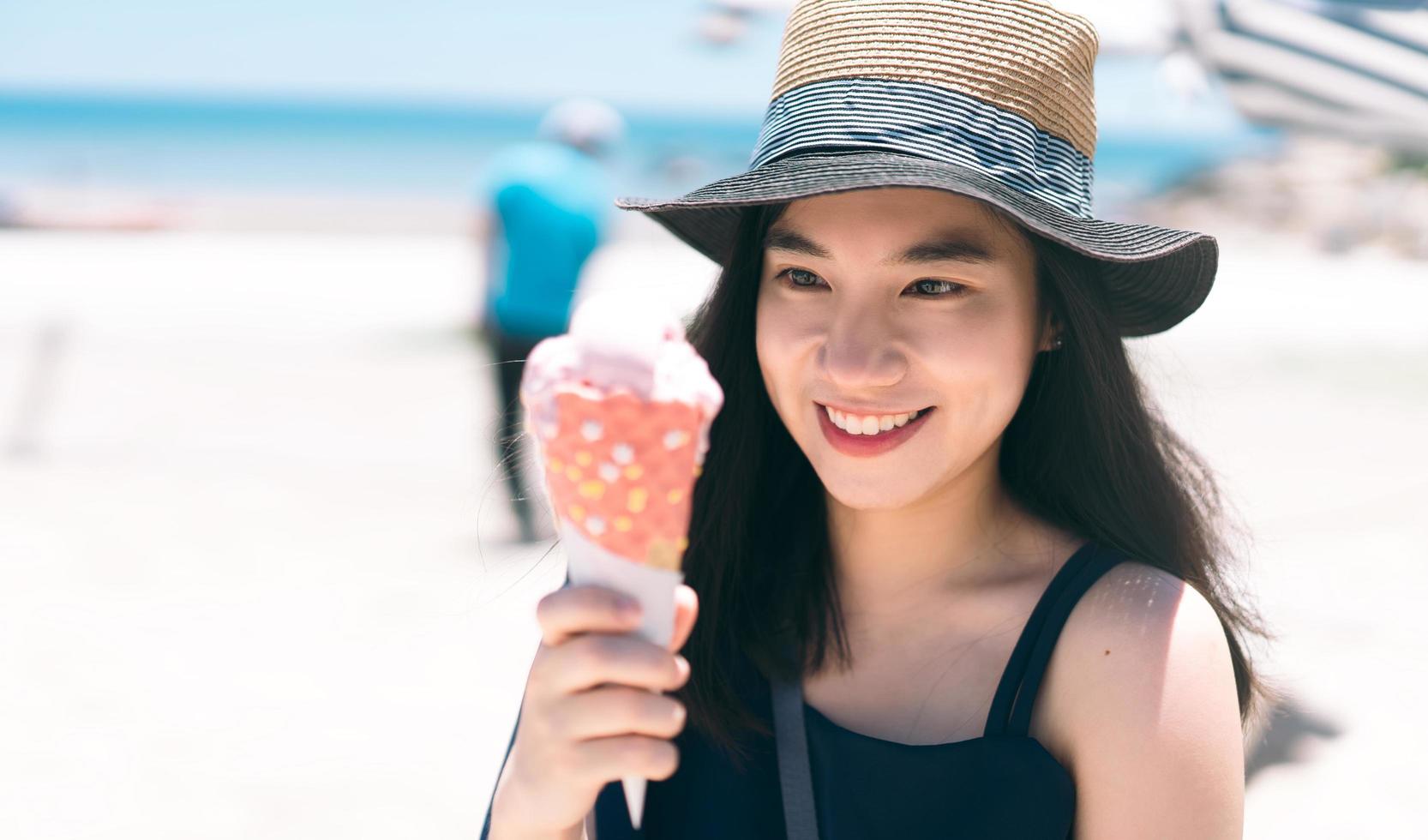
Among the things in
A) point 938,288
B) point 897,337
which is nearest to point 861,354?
point 897,337

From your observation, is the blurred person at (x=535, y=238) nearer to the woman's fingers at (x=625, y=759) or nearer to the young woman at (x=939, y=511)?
the young woman at (x=939, y=511)

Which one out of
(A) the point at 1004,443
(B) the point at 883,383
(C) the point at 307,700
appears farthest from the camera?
(C) the point at 307,700

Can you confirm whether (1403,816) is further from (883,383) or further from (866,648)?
(883,383)

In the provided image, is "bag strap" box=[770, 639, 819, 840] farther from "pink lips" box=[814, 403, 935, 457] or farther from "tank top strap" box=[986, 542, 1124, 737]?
"pink lips" box=[814, 403, 935, 457]

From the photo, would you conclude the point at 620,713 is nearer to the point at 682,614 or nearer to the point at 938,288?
the point at 682,614

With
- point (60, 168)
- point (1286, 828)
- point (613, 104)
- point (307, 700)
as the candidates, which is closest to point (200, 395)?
point (307, 700)

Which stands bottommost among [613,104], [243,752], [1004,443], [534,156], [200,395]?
[243,752]

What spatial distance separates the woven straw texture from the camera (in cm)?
169

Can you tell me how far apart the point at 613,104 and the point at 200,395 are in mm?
76238

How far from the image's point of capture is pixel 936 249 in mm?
1688

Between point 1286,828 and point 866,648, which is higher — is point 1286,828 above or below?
below

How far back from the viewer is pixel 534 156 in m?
6.48

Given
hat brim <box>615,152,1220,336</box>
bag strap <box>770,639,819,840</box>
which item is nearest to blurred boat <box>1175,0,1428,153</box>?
hat brim <box>615,152,1220,336</box>

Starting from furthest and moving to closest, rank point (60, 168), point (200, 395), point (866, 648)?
point (60, 168), point (200, 395), point (866, 648)
